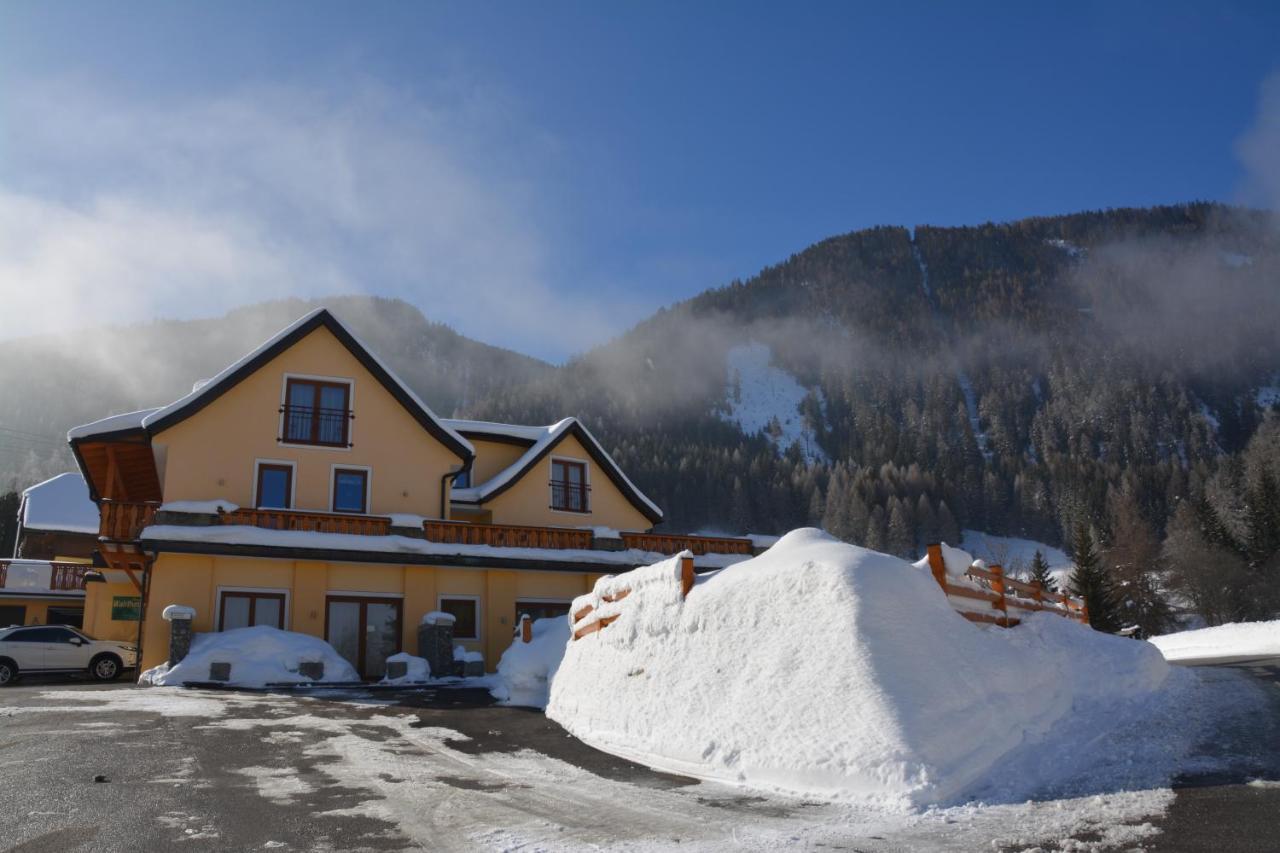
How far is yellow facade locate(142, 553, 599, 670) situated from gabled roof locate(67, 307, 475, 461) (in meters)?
4.06

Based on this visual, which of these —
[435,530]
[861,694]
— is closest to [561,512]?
[435,530]

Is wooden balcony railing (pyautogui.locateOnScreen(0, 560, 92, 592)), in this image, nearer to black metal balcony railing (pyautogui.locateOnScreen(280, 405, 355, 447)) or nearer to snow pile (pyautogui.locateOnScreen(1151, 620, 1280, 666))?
black metal balcony railing (pyautogui.locateOnScreen(280, 405, 355, 447))

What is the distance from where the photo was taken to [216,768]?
30.8ft

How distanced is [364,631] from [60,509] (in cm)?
3120

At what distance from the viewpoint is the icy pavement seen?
654cm

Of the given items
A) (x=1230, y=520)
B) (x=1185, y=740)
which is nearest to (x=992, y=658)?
(x=1185, y=740)

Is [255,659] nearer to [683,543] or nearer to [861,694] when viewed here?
[683,543]

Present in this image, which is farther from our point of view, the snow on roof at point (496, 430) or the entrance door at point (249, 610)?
the snow on roof at point (496, 430)

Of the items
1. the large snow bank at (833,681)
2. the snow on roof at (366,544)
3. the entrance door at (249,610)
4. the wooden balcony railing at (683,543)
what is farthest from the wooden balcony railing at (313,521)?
the large snow bank at (833,681)

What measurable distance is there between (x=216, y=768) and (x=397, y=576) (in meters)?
15.4

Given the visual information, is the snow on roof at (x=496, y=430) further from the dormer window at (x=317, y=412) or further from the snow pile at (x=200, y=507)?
the snow pile at (x=200, y=507)

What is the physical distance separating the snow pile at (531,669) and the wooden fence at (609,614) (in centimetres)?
156

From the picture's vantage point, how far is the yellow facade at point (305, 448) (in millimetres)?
24281

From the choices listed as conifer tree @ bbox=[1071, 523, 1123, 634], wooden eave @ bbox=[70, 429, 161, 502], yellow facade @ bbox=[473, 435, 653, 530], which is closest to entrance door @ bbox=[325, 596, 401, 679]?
yellow facade @ bbox=[473, 435, 653, 530]
